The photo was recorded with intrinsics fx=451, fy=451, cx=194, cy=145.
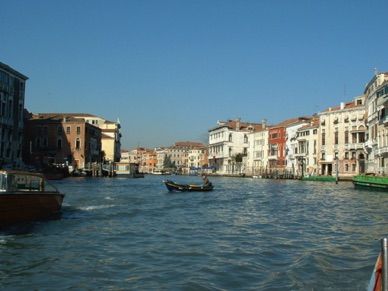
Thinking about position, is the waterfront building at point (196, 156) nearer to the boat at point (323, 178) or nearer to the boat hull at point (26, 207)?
the boat at point (323, 178)

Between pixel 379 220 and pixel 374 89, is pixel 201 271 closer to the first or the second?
pixel 379 220

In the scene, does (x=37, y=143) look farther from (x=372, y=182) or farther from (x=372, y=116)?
(x=372, y=182)

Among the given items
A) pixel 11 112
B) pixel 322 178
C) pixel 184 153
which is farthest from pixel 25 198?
pixel 184 153

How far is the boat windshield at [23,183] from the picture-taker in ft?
34.4

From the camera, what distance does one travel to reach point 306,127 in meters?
57.0

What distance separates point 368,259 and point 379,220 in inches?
240

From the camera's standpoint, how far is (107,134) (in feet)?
253

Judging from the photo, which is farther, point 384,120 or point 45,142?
point 45,142

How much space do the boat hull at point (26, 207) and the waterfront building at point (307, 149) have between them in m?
46.0

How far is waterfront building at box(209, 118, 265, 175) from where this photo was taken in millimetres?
82812

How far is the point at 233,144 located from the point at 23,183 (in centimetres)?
7472

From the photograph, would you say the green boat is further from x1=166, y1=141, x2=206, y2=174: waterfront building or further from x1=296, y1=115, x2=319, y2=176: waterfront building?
x1=166, y1=141, x2=206, y2=174: waterfront building

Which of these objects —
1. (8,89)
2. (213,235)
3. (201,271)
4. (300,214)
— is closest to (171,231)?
(213,235)

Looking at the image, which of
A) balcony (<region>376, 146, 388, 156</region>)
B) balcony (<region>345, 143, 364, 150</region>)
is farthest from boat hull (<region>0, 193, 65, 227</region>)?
balcony (<region>345, 143, 364, 150</region>)
